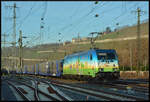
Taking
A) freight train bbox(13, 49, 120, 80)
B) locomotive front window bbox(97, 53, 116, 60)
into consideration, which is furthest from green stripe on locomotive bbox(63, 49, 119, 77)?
locomotive front window bbox(97, 53, 116, 60)

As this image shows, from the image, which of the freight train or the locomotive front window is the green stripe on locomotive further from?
the locomotive front window

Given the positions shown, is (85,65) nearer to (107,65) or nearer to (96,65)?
(96,65)

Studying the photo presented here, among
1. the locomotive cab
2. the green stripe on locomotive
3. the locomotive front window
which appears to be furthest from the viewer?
the locomotive front window

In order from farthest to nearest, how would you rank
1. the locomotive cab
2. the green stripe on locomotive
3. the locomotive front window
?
1. the locomotive front window
2. the green stripe on locomotive
3. the locomotive cab

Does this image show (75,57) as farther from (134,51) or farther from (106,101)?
(134,51)

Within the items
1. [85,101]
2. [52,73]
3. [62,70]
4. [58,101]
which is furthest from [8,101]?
[52,73]

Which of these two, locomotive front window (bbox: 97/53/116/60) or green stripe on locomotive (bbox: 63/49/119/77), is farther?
locomotive front window (bbox: 97/53/116/60)

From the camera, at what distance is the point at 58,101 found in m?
14.5

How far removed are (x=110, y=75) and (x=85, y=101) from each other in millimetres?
10646

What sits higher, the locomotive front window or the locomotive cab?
the locomotive front window

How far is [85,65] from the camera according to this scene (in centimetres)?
2769

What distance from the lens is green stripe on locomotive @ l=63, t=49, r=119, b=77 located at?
24844mm

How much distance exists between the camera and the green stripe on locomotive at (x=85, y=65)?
24844mm

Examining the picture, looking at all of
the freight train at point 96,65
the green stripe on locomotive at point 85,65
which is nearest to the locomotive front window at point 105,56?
the freight train at point 96,65
